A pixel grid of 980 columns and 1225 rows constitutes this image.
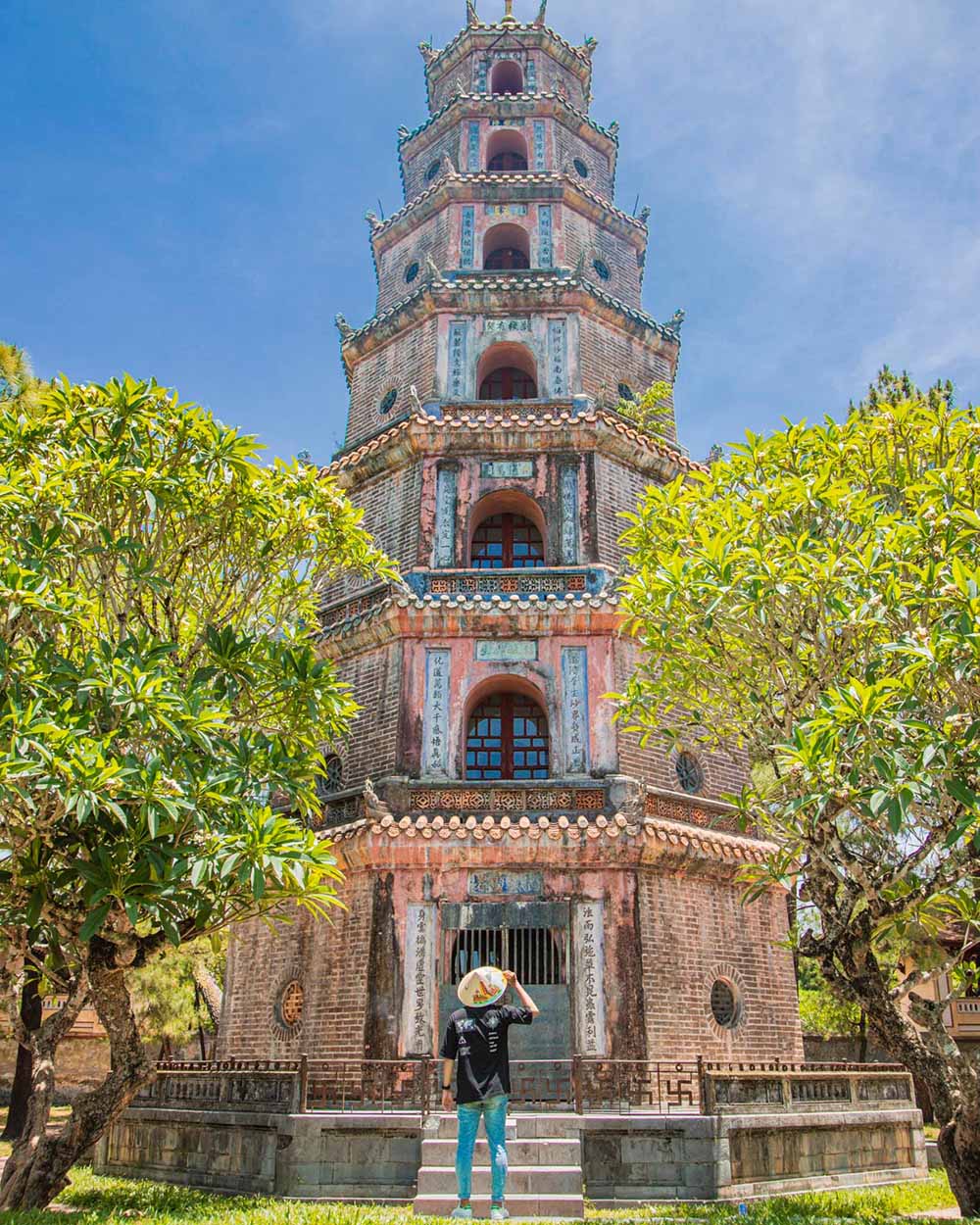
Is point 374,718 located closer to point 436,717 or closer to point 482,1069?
point 436,717

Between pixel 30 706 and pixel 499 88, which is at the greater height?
pixel 499 88

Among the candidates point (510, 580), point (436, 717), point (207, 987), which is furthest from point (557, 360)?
point (207, 987)

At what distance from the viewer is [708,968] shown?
15.4 metres

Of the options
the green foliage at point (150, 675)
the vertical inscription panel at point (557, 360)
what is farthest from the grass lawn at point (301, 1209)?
the vertical inscription panel at point (557, 360)

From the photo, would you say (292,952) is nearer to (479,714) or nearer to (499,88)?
(479,714)

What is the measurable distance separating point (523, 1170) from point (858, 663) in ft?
21.5

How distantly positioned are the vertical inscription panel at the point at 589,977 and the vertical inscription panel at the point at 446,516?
21.3 ft

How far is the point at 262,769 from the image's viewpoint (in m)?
10.4

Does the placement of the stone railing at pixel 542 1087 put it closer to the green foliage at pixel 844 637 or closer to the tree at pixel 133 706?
the green foliage at pixel 844 637

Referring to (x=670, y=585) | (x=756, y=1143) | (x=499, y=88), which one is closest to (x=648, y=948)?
(x=756, y=1143)

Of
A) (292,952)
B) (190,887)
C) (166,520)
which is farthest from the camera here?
(292,952)

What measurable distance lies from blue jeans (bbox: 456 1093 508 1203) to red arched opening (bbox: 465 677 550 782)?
8.62 metres

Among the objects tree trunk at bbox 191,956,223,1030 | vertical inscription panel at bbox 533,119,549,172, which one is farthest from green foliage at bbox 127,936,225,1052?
vertical inscription panel at bbox 533,119,549,172

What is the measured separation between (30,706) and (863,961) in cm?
801
